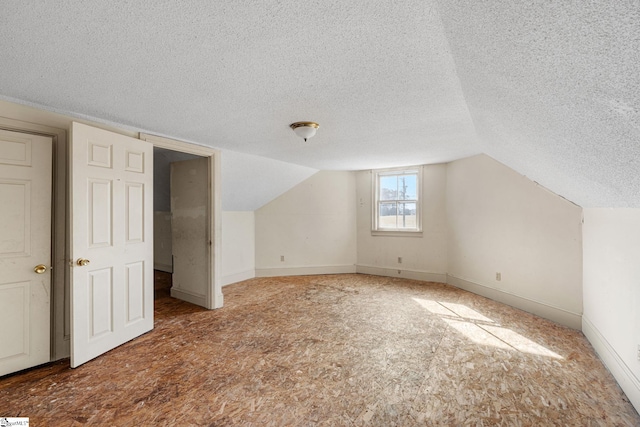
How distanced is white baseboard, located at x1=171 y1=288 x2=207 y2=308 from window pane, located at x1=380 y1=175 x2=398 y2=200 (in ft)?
12.5

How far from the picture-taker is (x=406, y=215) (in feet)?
17.9

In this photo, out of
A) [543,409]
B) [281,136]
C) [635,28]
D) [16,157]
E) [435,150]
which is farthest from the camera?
[435,150]

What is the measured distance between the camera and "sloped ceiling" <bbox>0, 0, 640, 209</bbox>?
929 mm

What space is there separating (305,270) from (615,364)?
4.46 metres

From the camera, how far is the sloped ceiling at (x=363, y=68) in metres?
0.93

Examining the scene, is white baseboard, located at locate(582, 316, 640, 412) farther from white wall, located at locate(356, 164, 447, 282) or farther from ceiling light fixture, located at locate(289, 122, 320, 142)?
ceiling light fixture, located at locate(289, 122, 320, 142)

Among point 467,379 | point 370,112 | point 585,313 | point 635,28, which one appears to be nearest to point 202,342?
point 467,379

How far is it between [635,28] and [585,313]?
3.47 metres

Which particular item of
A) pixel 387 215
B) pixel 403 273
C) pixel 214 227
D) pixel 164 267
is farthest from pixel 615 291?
A: pixel 164 267

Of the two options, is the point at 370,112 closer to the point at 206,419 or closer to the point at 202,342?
the point at 206,419

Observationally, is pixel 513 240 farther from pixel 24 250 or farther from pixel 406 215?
pixel 24 250

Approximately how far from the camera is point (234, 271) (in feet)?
16.9

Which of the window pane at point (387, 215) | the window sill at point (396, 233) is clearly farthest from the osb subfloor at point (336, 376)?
the window pane at point (387, 215)

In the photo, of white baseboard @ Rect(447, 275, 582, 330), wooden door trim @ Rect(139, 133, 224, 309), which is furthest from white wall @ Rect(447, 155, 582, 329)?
wooden door trim @ Rect(139, 133, 224, 309)
